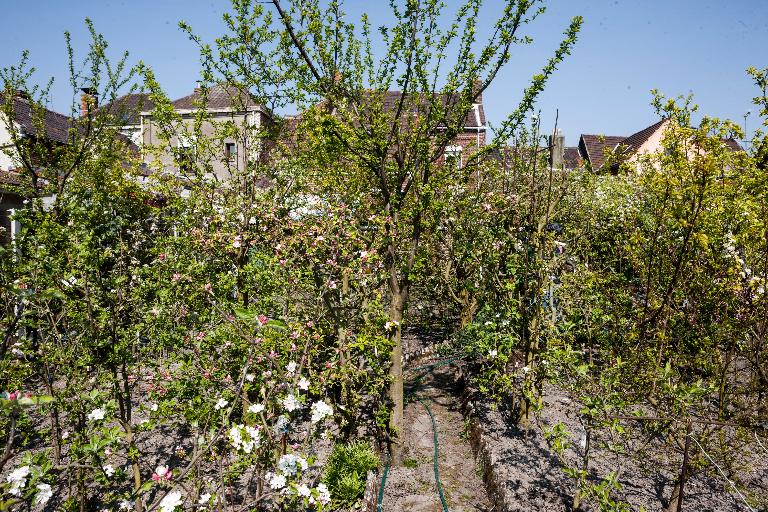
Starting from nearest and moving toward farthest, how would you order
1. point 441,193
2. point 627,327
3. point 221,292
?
point 221,292 < point 627,327 < point 441,193

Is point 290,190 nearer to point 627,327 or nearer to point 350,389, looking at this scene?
point 350,389

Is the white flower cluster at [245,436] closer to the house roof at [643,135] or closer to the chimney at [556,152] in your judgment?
the chimney at [556,152]

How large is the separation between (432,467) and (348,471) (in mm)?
1338

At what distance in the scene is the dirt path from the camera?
5.29 metres

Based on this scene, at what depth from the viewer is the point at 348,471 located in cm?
522

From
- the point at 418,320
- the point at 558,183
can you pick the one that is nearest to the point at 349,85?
the point at 558,183

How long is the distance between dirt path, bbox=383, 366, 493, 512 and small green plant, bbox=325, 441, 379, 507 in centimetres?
43

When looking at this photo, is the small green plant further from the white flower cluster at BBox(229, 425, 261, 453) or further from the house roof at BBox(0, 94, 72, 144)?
the house roof at BBox(0, 94, 72, 144)

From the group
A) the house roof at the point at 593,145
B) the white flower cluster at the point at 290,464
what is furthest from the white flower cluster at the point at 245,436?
the house roof at the point at 593,145

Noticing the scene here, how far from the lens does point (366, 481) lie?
5234mm

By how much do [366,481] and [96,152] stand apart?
8.36 m

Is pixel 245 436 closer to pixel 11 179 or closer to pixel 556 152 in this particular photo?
pixel 556 152

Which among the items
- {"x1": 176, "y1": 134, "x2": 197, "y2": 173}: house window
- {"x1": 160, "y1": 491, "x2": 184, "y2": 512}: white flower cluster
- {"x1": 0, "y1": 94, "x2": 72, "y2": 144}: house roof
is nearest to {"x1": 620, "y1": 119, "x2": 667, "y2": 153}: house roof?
{"x1": 176, "y1": 134, "x2": 197, "y2": 173}: house window

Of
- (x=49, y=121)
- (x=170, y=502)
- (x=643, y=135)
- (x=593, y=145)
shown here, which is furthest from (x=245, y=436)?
(x=593, y=145)
